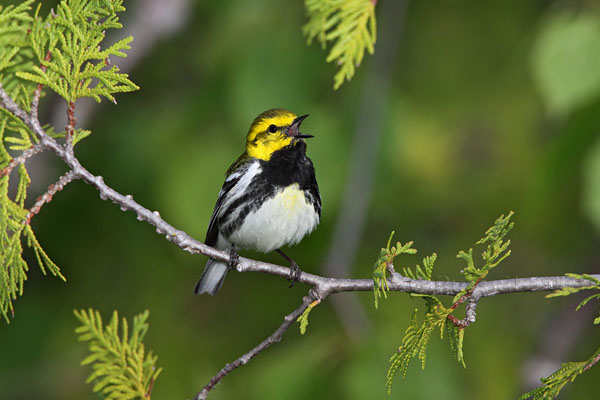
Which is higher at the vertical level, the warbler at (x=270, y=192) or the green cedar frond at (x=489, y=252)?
the warbler at (x=270, y=192)

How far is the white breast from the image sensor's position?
2.90 m

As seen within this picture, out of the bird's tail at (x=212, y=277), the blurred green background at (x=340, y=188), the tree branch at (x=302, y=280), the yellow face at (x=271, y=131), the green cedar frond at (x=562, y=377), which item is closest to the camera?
the green cedar frond at (x=562, y=377)

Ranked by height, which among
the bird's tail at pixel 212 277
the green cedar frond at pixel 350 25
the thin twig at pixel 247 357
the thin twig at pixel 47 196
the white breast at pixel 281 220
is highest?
the bird's tail at pixel 212 277

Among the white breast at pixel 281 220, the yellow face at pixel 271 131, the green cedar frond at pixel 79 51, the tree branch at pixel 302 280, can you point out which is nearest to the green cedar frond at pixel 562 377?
the tree branch at pixel 302 280

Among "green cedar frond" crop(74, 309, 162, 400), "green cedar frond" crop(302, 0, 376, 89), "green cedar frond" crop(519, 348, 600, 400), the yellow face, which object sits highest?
the yellow face

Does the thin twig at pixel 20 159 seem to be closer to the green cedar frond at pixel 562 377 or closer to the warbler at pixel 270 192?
the green cedar frond at pixel 562 377

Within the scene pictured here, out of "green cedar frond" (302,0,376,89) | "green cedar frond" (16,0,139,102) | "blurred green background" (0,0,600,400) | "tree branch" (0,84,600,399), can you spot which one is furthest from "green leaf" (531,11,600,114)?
"green cedar frond" (16,0,139,102)

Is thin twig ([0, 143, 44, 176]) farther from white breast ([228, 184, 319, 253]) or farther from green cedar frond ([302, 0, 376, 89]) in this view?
white breast ([228, 184, 319, 253])

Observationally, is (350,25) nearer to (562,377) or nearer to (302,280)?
(302,280)

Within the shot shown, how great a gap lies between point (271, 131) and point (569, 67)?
4.21 feet

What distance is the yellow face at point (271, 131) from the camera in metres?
3.10

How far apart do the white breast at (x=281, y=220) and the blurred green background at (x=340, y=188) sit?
0.12m

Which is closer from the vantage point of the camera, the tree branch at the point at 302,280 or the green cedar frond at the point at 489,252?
the green cedar frond at the point at 489,252

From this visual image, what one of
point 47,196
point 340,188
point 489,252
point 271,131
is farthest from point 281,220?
point 489,252
